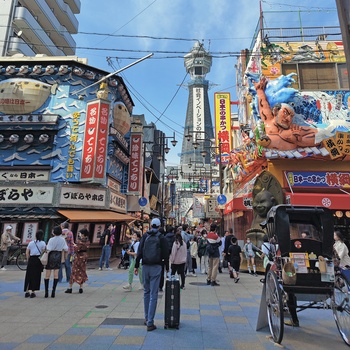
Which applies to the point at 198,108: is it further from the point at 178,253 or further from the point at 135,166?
the point at 178,253

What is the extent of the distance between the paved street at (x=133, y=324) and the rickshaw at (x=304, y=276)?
44 cm

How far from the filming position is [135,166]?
2120cm

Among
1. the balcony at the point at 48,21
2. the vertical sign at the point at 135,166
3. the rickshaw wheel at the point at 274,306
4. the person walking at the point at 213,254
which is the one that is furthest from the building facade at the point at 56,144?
the rickshaw wheel at the point at 274,306

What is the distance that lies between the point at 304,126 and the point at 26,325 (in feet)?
44.8

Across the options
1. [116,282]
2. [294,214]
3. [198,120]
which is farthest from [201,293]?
[198,120]

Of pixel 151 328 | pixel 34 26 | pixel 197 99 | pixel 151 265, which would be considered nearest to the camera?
pixel 151 328

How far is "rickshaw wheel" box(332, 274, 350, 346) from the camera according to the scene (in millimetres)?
4430

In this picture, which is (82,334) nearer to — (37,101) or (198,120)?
(37,101)

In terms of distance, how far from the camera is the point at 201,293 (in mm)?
8453

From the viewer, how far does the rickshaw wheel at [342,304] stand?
174 inches

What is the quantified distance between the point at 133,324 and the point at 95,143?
1202 centimetres

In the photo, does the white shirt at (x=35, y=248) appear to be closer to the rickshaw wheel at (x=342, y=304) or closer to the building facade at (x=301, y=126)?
the rickshaw wheel at (x=342, y=304)

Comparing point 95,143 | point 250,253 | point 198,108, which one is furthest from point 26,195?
point 198,108

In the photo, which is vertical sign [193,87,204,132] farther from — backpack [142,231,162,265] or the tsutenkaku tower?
backpack [142,231,162,265]
